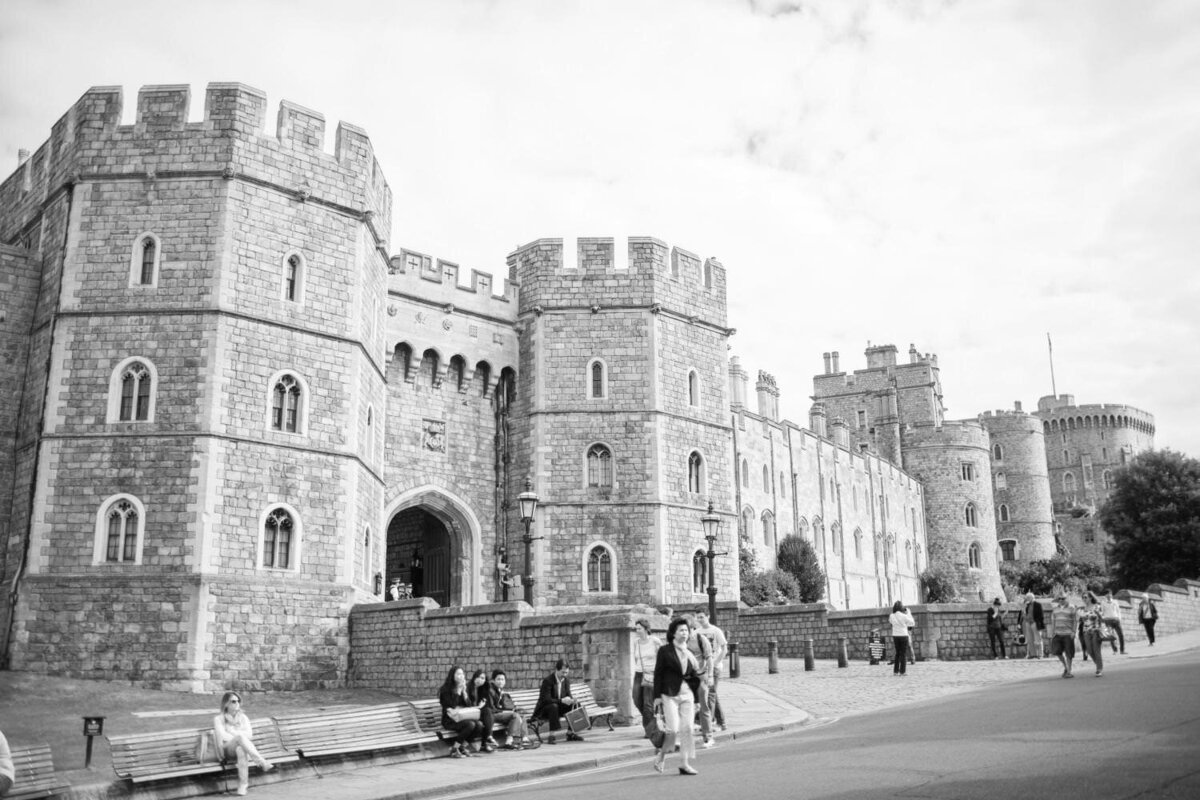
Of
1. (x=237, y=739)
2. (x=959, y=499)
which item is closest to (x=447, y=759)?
(x=237, y=739)

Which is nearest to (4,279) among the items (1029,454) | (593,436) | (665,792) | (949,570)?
(593,436)

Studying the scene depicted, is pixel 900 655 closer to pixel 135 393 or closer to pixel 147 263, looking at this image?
pixel 135 393

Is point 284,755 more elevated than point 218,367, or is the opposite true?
point 218,367

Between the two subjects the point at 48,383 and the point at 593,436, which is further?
the point at 593,436

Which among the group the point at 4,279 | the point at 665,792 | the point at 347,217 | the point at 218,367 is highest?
the point at 347,217

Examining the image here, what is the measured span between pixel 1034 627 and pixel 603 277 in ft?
43.5

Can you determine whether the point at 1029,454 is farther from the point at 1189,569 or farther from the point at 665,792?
Result: the point at 665,792

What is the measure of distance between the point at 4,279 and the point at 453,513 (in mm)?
11333

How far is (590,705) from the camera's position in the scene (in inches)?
609

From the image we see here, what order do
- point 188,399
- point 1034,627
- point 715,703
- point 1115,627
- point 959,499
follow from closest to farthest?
point 715,703 → point 188,399 → point 1034,627 → point 1115,627 → point 959,499

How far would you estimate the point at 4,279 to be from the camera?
883 inches

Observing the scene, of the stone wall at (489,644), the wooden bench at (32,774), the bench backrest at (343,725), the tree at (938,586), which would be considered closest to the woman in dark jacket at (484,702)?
the bench backrest at (343,725)

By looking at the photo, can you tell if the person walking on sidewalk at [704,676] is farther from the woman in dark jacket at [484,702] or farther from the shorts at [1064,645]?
the shorts at [1064,645]

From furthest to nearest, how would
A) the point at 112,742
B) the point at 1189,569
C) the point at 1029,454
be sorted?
the point at 1029,454, the point at 1189,569, the point at 112,742
